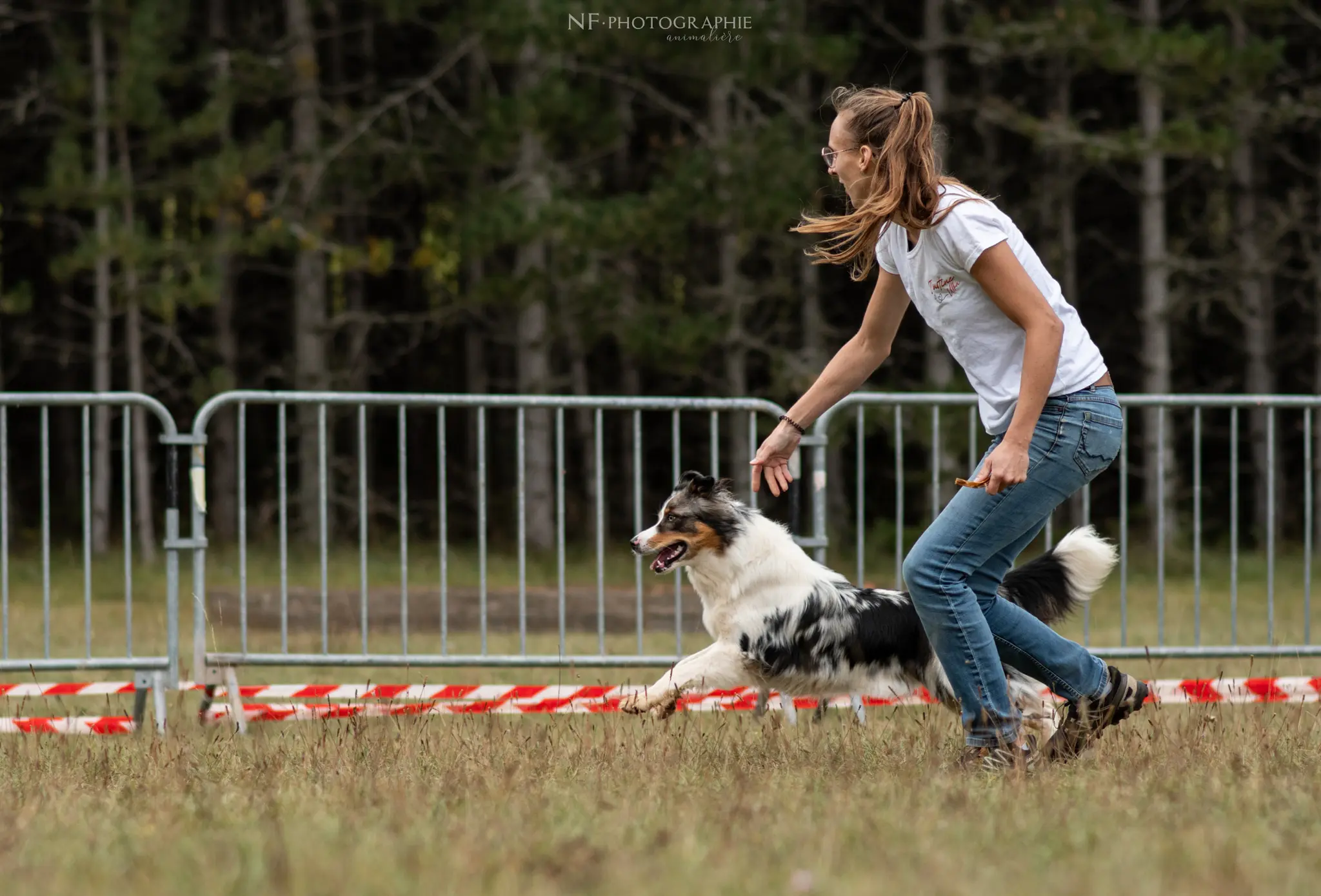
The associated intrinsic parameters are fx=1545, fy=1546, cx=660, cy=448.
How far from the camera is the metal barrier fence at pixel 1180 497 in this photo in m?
6.88

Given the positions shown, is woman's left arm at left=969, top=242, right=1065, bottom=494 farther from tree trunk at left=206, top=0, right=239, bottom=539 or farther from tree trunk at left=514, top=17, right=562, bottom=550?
tree trunk at left=206, top=0, right=239, bottom=539

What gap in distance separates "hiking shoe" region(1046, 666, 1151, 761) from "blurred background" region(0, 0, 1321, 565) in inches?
418

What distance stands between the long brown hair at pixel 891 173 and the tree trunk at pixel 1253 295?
50.4 feet

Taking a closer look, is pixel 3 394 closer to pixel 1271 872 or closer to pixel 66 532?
pixel 1271 872

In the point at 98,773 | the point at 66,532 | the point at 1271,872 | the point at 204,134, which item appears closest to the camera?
the point at 1271,872

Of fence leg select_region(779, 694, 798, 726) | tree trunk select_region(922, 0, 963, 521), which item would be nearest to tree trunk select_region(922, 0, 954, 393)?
tree trunk select_region(922, 0, 963, 521)

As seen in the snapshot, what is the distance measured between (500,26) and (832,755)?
40.6 ft

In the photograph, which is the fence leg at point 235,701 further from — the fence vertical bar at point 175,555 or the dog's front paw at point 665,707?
the dog's front paw at point 665,707

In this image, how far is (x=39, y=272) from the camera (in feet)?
75.5

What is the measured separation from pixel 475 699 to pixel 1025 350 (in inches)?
118

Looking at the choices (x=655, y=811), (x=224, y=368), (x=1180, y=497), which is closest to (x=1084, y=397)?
(x=655, y=811)

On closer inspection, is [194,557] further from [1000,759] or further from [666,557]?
[1000,759]

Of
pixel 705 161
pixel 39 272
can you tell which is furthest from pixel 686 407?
pixel 39 272

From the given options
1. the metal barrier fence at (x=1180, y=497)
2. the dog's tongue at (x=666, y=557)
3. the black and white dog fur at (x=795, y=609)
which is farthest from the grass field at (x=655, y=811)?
the metal barrier fence at (x=1180, y=497)
